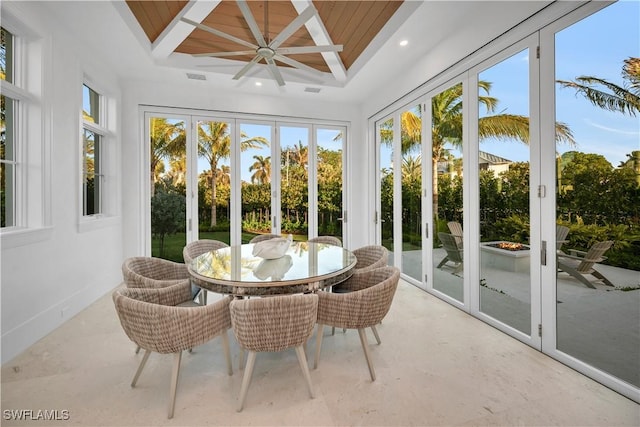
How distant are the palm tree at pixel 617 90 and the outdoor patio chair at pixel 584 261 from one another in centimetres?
91

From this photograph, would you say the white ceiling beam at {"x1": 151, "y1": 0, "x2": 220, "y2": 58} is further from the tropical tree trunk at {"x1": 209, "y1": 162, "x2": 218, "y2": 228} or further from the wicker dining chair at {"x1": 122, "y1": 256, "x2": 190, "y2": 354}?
the wicker dining chair at {"x1": 122, "y1": 256, "x2": 190, "y2": 354}

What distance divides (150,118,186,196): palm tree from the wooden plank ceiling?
1.22m

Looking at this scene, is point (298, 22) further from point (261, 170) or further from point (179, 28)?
point (261, 170)

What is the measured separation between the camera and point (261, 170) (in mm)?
5195

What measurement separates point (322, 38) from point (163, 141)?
2.87 meters

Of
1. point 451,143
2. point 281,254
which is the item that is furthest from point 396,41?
point 281,254

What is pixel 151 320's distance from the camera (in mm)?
1605

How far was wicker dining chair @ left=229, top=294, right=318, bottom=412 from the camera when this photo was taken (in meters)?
1.64

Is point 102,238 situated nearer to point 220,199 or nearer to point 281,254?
point 220,199

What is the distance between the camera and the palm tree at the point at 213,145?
489 cm

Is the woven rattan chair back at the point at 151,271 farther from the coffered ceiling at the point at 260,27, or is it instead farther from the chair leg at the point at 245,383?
the coffered ceiling at the point at 260,27

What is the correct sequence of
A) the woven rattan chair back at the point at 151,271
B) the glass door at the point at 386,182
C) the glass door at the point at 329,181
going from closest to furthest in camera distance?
the woven rattan chair back at the point at 151,271
the glass door at the point at 386,182
the glass door at the point at 329,181

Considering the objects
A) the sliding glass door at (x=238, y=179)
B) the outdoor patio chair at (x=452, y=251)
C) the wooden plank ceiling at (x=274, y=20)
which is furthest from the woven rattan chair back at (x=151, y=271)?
the outdoor patio chair at (x=452, y=251)

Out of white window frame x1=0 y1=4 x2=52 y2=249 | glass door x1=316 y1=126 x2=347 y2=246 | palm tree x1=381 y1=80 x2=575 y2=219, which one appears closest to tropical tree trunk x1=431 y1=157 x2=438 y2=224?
palm tree x1=381 y1=80 x2=575 y2=219
